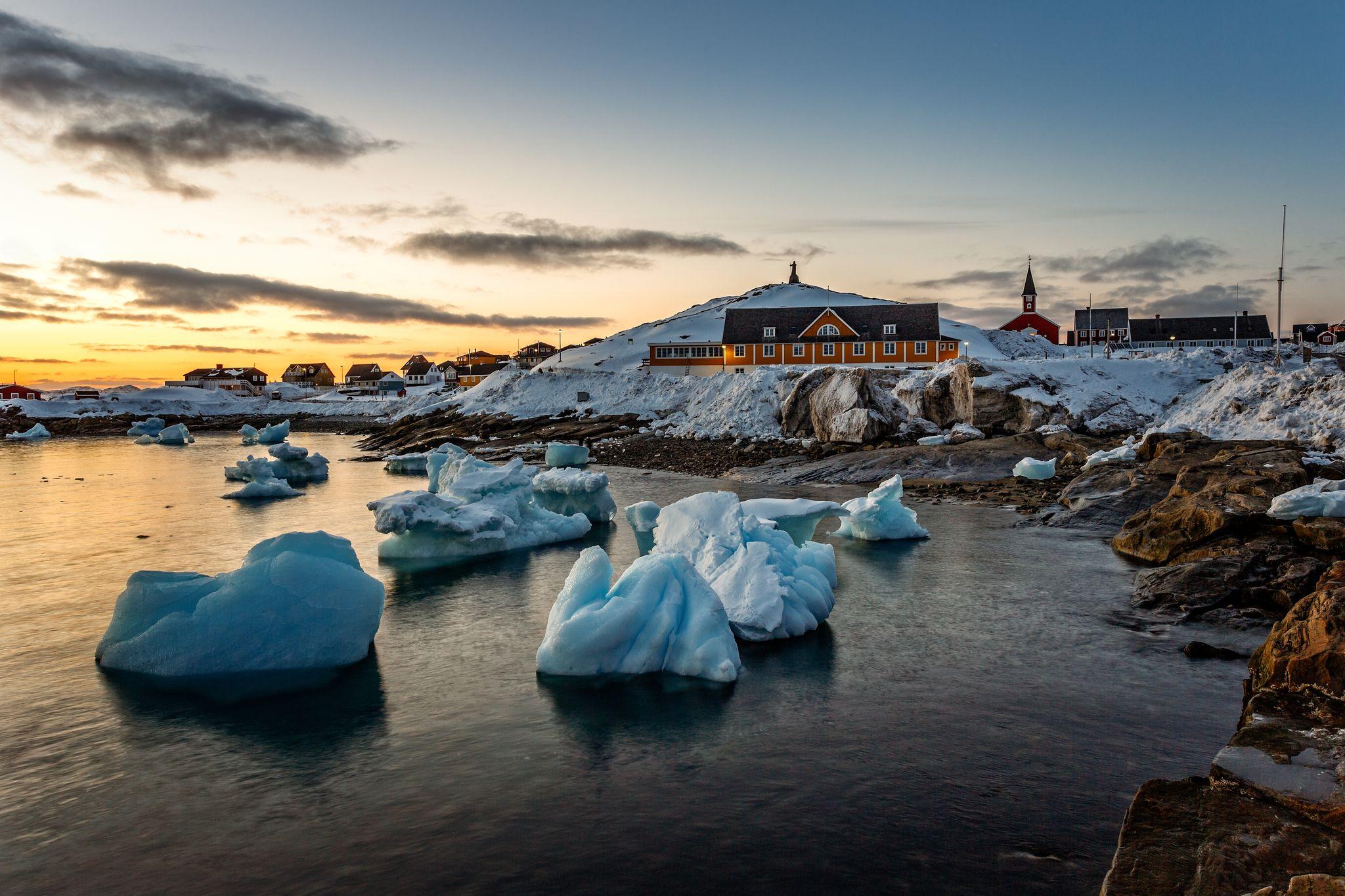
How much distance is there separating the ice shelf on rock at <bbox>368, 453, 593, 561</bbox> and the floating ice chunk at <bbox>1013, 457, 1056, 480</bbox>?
14.2 metres

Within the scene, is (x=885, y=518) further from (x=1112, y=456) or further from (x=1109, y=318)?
(x=1109, y=318)

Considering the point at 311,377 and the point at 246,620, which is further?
the point at 311,377

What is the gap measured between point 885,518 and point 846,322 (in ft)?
165

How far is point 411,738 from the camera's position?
8258mm

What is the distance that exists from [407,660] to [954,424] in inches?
1212

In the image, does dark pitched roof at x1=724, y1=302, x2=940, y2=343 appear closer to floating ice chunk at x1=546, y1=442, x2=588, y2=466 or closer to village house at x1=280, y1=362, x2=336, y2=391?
floating ice chunk at x1=546, y1=442, x2=588, y2=466

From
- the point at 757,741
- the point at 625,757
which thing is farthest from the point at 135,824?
the point at 757,741

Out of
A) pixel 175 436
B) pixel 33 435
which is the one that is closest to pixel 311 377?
pixel 33 435

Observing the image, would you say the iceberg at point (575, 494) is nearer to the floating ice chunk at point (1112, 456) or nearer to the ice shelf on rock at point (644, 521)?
the ice shelf on rock at point (644, 521)

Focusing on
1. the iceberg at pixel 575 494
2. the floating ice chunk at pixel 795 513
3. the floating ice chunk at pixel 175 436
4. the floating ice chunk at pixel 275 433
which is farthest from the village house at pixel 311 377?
the floating ice chunk at pixel 795 513

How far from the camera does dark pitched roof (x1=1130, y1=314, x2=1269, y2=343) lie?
97125 millimetres

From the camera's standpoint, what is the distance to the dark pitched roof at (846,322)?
65188 mm

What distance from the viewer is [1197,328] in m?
98.4

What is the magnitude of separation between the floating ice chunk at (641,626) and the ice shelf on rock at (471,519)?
7304 millimetres
